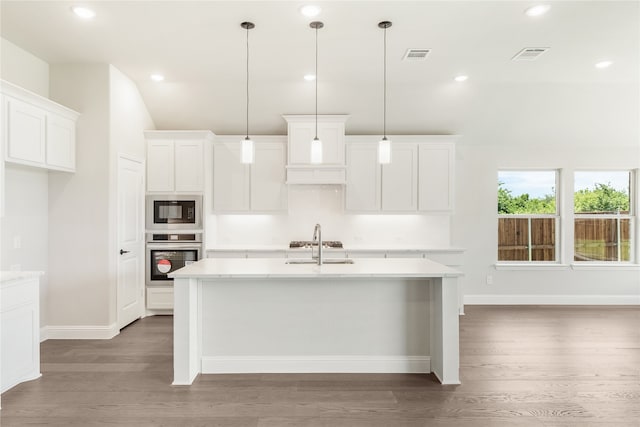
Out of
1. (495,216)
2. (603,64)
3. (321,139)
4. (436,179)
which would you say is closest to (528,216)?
(495,216)

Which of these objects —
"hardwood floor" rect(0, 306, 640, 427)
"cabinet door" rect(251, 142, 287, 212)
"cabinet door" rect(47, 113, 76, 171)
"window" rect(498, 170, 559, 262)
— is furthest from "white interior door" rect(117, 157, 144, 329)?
"window" rect(498, 170, 559, 262)

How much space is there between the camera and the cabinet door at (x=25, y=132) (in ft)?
11.0

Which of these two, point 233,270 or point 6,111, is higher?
point 6,111

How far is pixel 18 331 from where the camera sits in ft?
9.99

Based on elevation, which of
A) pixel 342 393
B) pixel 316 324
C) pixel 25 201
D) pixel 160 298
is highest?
pixel 25 201

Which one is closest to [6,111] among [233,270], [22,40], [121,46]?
[22,40]

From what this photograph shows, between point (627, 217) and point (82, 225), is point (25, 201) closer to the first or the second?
point (82, 225)

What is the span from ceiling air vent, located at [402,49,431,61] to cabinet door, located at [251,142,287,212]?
2128mm

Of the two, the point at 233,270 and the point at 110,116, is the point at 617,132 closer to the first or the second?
the point at 233,270

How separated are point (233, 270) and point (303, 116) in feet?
9.22

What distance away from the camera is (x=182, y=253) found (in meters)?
Result: 5.23

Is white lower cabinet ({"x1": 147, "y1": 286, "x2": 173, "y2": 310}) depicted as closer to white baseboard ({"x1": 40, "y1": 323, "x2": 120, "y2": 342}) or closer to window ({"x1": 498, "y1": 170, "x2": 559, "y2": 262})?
white baseboard ({"x1": 40, "y1": 323, "x2": 120, "y2": 342})

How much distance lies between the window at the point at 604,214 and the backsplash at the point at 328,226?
2049mm

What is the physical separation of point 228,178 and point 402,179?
7.85ft
